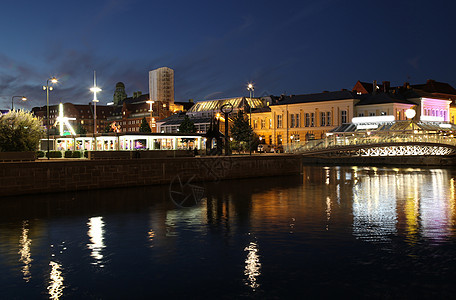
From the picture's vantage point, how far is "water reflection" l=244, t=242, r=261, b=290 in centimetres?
1636

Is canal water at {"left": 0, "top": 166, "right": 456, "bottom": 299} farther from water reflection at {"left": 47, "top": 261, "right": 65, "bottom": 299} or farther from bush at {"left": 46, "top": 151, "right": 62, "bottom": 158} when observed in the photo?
bush at {"left": 46, "top": 151, "right": 62, "bottom": 158}

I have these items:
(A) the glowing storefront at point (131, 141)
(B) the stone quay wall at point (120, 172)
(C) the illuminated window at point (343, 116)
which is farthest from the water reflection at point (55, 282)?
(C) the illuminated window at point (343, 116)

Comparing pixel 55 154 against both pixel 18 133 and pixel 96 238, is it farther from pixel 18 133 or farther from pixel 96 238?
pixel 96 238

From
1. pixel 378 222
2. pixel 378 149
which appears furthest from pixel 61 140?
pixel 378 222

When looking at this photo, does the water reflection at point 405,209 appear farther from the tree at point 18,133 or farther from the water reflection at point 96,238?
the tree at point 18,133

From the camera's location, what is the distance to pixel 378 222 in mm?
26844

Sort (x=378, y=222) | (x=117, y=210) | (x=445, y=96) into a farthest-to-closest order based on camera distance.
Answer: (x=445, y=96) → (x=117, y=210) → (x=378, y=222)

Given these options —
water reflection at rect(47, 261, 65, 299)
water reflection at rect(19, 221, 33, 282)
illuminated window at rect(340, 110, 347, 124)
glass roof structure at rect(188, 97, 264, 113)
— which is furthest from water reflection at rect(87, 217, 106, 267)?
glass roof structure at rect(188, 97, 264, 113)

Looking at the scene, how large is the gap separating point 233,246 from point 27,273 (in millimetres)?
8362

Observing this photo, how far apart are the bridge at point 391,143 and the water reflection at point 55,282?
2558 inches

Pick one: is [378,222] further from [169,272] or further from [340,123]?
[340,123]

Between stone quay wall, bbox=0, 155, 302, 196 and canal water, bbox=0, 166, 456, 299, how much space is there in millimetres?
2158

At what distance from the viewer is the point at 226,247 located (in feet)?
70.0

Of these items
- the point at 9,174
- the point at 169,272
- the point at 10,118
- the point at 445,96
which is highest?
the point at 445,96
